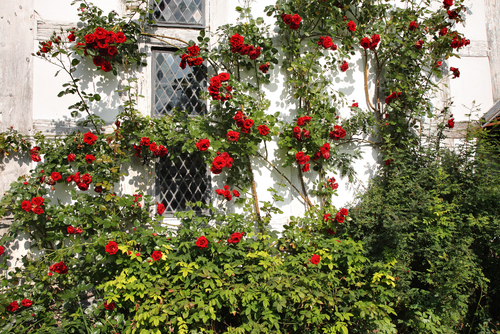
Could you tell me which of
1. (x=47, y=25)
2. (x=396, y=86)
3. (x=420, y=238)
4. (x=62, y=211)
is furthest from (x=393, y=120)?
(x=47, y=25)

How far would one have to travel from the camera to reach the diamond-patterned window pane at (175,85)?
3973 mm

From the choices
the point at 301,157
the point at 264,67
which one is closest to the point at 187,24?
the point at 264,67

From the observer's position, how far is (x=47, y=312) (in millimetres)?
3193

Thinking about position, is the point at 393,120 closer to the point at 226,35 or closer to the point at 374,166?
the point at 374,166

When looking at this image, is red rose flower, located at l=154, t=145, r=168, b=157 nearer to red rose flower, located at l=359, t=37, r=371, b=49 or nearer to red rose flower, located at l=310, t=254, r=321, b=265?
red rose flower, located at l=310, t=254, r=321, b=265

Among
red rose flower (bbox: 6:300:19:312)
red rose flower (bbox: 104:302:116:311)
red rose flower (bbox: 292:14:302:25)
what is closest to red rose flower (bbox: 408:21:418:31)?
red rose flower (bbox: 292:14:302:25)

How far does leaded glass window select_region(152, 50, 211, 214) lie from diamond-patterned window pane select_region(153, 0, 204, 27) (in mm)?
414

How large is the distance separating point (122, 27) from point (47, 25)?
0.85m

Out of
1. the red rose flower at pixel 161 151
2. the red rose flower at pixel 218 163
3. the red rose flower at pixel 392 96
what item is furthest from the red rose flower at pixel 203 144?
the red rose flower at pixel 392 96

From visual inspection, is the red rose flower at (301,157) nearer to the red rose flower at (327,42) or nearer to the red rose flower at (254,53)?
the red rose flower at (254,53)

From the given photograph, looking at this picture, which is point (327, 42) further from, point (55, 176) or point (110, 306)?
point (110, 306)

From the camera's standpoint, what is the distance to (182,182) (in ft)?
12.9

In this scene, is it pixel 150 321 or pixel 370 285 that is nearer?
pixel 150 321

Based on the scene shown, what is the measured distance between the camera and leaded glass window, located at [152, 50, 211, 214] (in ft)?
12.8
